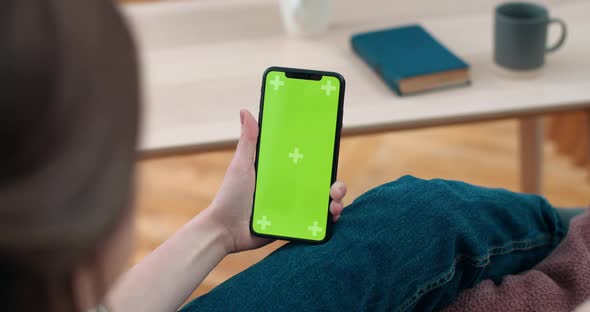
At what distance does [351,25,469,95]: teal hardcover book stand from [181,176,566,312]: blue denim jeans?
0.77 feet

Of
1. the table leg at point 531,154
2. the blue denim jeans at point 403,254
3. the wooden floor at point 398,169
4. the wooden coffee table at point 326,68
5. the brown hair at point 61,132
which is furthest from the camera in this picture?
the wooden floor at point 398,169

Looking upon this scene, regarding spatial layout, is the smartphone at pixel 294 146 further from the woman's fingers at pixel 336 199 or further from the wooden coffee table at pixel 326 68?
the wooden coffee table at pixel 326 68

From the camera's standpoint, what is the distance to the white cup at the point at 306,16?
1.11 meters

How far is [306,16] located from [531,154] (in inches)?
24.2

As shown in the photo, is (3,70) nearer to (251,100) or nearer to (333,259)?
(333,259)

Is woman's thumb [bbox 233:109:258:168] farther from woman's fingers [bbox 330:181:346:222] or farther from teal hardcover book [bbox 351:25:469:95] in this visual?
teal hardcover book [bbox 351:25:469:95]

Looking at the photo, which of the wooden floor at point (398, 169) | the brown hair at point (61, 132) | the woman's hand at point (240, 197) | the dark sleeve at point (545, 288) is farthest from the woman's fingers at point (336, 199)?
the wooden floor at point (398, 169)

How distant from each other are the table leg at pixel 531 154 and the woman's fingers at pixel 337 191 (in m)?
0.80

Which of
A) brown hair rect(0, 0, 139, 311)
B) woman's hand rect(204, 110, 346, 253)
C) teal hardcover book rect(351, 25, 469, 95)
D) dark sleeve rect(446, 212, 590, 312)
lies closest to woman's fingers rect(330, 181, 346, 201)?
woman's hand rect(204, 110, 346, 253)

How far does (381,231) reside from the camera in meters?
0.68

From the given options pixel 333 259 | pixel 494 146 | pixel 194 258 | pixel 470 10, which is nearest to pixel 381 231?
pixel 333 259

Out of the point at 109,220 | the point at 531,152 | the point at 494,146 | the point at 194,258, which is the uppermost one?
the point at 109,220

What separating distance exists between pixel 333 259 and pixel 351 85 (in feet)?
1.28

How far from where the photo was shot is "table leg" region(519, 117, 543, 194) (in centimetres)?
145
